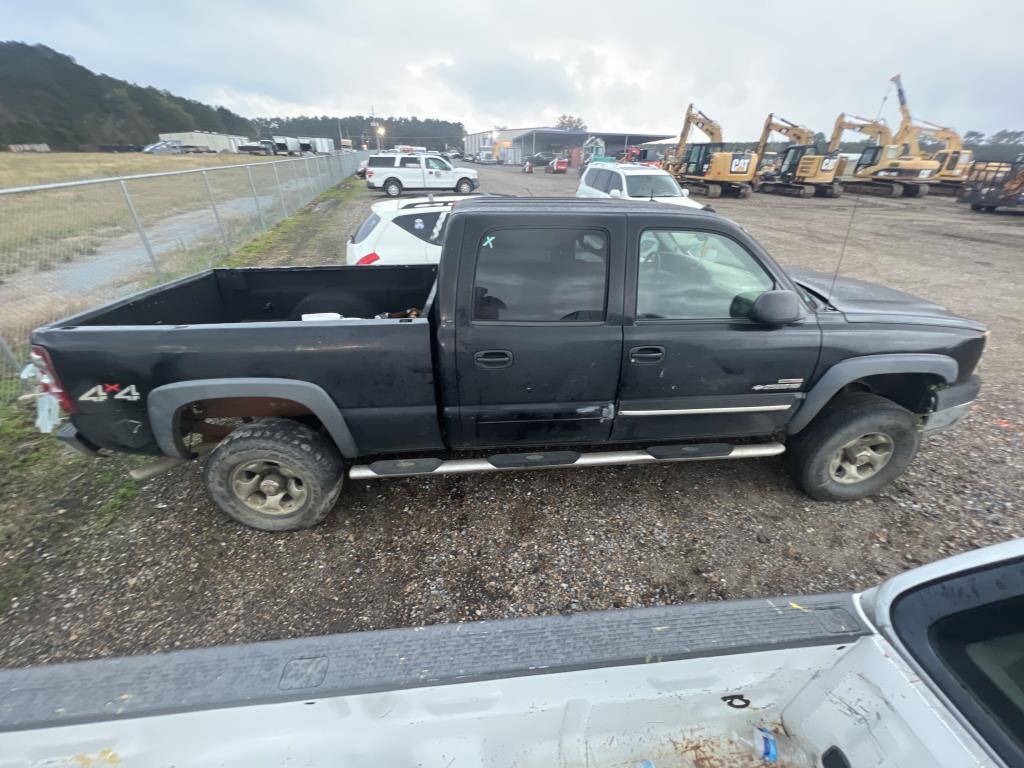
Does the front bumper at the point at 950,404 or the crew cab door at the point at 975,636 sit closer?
the crew cab door at the point at 975,636

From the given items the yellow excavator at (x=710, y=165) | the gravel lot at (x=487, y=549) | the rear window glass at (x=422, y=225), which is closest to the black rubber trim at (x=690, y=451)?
the gravel lot at (x=487, y=549)

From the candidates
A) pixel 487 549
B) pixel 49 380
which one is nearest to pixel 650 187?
pixel 487 549

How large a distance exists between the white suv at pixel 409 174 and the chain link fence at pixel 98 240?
1176cm

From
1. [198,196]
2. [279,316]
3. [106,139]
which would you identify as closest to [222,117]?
[106,139]

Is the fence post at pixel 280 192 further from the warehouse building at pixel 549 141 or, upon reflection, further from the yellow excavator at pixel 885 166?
the warehouse building at pixel 549 141

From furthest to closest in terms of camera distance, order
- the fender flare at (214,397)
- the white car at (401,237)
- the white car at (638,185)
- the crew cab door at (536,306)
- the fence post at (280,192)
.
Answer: the fence post at (280,192), the white car at (638,185), the white car at (401,237), the crew cab door at (536,306), the fender flare at (214,397)

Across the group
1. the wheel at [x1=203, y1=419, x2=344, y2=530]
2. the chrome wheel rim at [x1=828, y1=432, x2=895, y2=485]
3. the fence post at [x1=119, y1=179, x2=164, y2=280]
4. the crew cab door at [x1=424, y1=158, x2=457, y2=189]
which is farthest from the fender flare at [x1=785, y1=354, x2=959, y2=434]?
the crew cab door at [x1=424, y1=158, x2=457, y2=189]

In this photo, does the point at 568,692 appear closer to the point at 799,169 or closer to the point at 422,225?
the point at 422,225

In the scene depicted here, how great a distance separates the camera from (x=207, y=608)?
8.11 feet

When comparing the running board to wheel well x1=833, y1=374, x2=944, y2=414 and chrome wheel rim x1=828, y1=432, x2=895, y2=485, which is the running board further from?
wheel well x1=833, y1=374, x2=944, y2=414

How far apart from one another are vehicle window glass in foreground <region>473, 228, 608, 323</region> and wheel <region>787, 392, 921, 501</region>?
5.58ft

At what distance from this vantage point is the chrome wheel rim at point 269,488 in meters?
2.75

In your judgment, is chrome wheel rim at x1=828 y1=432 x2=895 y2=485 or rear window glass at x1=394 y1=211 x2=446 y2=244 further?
rear window glass at x1=394 y1=211 x2=446 y2=244

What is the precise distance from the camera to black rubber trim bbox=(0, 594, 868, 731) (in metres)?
1.32
